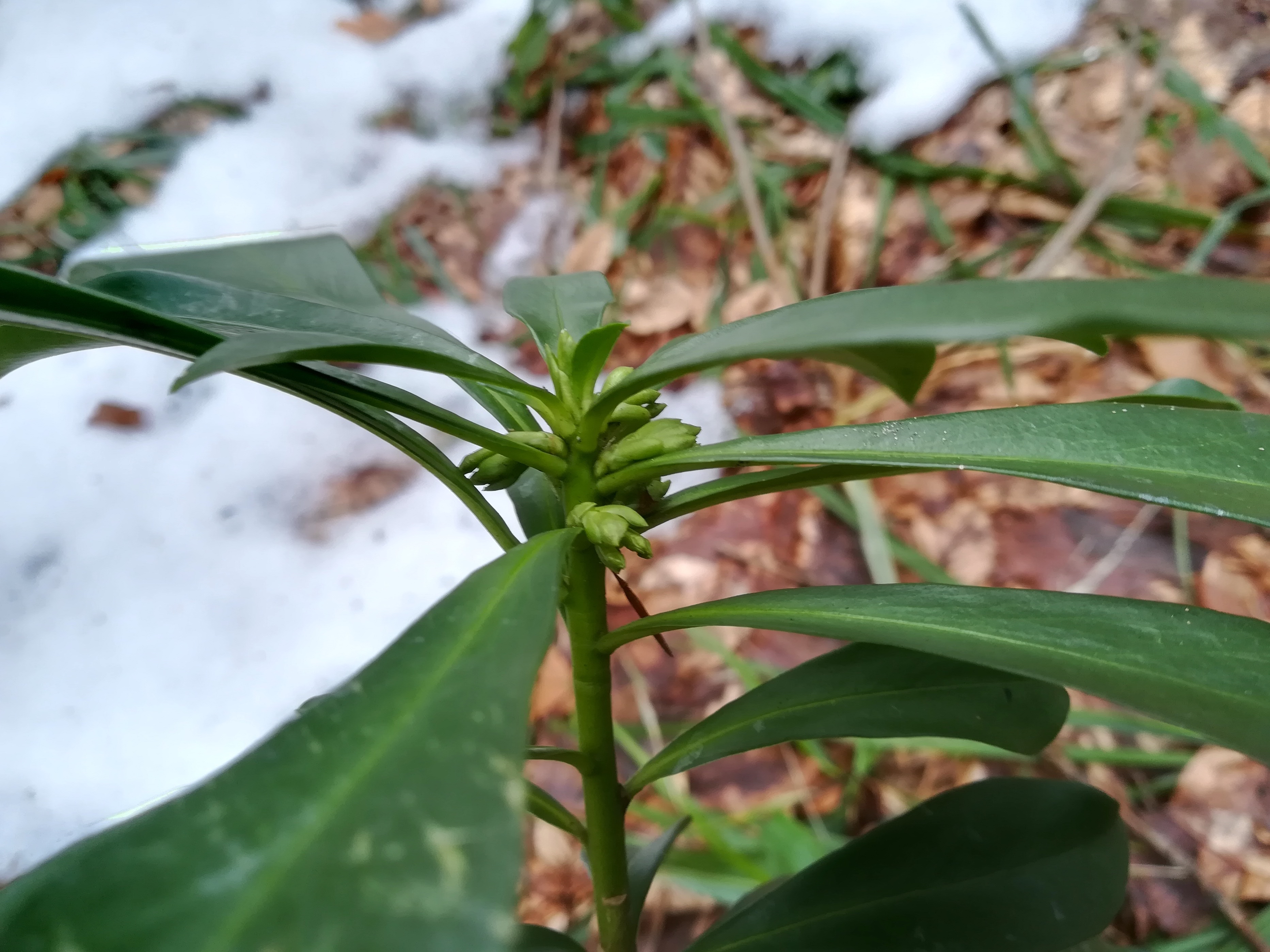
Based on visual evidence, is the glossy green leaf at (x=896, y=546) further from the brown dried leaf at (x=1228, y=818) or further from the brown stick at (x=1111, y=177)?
the brown stick at (x=1111, y=177)

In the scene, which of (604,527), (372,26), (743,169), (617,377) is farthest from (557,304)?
(372,26)

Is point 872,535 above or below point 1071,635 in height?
above

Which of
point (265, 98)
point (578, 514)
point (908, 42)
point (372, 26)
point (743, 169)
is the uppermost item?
point (372, 26)

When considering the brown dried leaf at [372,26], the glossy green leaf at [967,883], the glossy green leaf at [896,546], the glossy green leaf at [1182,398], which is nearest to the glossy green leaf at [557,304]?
the glossy green leaf at [1182,398]

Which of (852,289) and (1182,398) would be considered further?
(852,289)

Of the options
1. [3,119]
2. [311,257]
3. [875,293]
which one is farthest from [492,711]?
[3,119]

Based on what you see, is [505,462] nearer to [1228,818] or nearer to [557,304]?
[557,304]

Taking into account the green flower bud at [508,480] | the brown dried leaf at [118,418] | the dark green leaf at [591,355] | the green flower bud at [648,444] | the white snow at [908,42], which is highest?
the white snow at [908,42]
